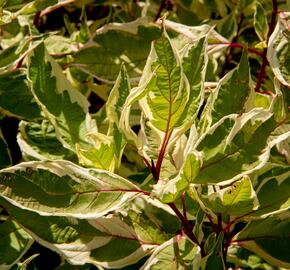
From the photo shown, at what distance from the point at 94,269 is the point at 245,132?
50 cm

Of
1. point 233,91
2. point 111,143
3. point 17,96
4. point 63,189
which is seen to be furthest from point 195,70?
point 17,96

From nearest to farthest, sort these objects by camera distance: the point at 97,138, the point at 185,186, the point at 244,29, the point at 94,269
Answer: the point at 185,186, the point at 97,138, the point at 94,269, the point at 244,29

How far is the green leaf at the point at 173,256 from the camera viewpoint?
39.0 inches

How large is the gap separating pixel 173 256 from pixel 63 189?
215 millimetres

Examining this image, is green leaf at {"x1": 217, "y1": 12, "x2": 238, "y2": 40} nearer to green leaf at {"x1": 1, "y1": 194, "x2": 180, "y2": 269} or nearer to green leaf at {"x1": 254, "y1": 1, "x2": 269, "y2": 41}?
green leaf at {"x1": 254, "y1": 1, "x2": 269, "y2": 41}

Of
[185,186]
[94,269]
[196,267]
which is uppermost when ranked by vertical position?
[185,186]

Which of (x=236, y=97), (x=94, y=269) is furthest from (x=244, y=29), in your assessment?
(x=94, y=269)

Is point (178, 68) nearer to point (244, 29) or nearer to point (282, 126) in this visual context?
point (282, 126)

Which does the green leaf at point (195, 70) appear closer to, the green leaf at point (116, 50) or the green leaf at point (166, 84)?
the green leaf at point (166, 84)

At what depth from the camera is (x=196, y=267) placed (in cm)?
96

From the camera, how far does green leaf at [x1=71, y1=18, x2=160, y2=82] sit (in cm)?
132

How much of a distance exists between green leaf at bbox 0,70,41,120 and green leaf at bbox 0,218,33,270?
23 cm

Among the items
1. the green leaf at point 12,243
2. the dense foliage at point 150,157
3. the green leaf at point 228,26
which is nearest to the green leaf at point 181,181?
the dense foliage at point 150,157

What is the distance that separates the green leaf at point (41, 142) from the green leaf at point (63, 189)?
0.72 ft
